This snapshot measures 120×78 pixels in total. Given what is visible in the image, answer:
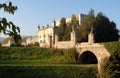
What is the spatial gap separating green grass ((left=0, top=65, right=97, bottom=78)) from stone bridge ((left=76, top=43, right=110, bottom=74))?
15.6ft

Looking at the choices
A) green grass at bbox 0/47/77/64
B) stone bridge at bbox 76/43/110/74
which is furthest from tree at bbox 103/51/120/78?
green grass at bbox 0/47/77/64

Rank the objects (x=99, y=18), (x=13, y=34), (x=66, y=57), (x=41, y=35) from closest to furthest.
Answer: (x=13, y=34) → (x=66, y=57) → (x=99, y=18) → (x=41, y=35)

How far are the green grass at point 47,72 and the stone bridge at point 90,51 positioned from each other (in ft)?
15.6

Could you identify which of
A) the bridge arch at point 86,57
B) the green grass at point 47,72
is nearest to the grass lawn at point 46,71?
the green grass at point 47,72

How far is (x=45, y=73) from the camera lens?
25438 millimetres

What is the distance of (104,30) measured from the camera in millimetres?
41438

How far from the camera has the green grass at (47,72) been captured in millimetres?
24531

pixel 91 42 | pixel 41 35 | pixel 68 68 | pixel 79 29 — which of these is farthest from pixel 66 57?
pixel 41 35

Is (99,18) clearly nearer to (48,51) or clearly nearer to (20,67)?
(48,51)

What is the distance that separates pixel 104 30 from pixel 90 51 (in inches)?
350

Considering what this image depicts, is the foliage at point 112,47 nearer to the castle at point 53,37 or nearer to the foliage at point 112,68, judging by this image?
the castle at point 53,37

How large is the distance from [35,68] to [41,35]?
1399 inches

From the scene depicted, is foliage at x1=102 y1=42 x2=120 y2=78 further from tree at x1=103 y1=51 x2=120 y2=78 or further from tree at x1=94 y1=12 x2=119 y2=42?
tree at x1=94 y1=12 x2=119 y2=42

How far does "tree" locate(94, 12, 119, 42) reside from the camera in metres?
41.4
